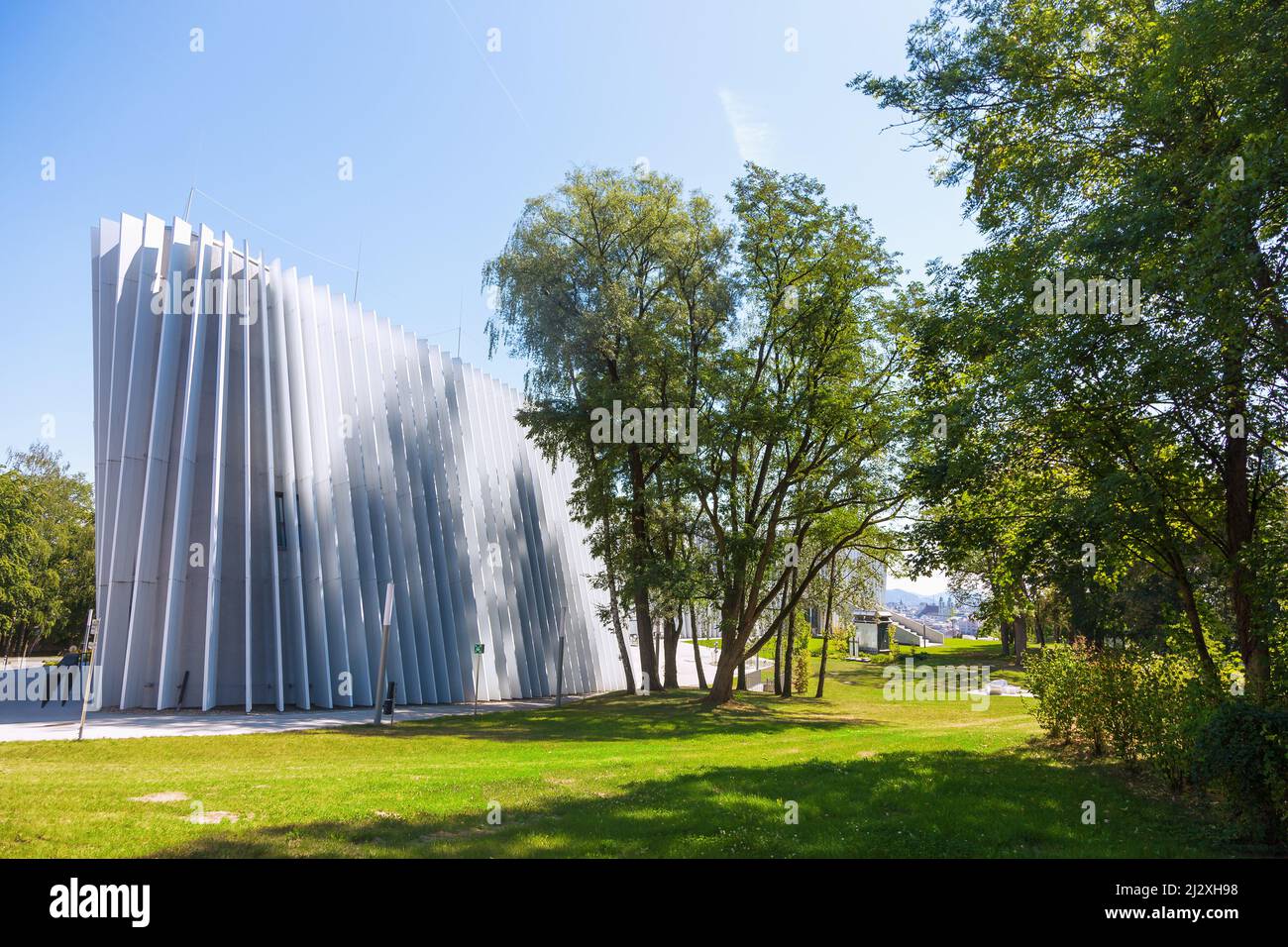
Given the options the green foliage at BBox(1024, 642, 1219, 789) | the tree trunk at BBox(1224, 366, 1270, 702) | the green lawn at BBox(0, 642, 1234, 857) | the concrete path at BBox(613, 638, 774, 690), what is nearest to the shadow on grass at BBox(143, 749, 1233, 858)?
the green lawn at BBox(0, 642, 1234, 857)

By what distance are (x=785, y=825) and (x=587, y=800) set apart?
9.20 ft

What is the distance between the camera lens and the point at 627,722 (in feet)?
80.4

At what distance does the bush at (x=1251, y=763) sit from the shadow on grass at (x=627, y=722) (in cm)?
1455

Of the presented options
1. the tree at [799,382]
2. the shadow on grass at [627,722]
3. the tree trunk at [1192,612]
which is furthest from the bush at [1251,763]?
the tree at [799,382]

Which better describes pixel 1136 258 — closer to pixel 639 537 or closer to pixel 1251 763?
pixel 1251 763

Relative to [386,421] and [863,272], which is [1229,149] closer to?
[863,272]

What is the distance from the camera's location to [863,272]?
26.6 meters

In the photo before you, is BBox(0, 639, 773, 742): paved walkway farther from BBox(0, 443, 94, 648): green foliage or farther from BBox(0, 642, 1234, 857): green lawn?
BBox(0, 443, 94, 648): green foliage

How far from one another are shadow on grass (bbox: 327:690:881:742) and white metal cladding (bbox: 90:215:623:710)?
4.95 m

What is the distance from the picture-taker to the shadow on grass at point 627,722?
20.8 m

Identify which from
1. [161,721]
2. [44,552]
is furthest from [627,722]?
[44,552]

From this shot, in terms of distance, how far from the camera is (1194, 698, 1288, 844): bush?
744 cm

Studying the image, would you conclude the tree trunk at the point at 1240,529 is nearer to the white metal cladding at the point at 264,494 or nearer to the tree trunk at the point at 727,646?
the tree trunk at the point at 727,646

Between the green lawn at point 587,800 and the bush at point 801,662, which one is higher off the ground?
the green lawn at point 587,800
